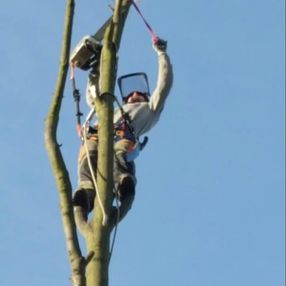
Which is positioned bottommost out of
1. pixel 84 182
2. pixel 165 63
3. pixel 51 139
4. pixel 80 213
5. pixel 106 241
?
pixel 106 241

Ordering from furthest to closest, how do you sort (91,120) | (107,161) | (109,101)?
(91,120) < (109,101) < (107,161)

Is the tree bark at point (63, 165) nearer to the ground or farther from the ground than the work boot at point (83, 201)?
nearer to the ground

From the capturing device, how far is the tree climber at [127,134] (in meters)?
6.88

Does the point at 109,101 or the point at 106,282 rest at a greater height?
the point at 109,101

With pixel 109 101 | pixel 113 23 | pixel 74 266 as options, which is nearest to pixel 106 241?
pixel 74 266

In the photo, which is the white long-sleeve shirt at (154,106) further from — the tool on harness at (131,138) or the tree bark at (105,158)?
the tree bark at (105,158)

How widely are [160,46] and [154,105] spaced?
→ 531 millimetres

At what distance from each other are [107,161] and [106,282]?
83cm

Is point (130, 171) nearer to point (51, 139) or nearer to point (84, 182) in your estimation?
point (84, 182)

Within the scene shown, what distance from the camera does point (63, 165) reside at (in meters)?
4.59

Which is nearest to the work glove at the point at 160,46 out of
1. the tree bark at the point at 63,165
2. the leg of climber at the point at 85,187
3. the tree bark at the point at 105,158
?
the leg of climber at the point at 85,187

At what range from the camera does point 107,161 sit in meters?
5.01

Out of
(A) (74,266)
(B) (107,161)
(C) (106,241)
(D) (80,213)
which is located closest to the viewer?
(A) (74,266)

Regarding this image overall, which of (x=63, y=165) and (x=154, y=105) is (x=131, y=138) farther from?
(x=63, y=165)
